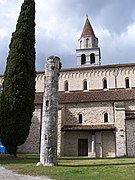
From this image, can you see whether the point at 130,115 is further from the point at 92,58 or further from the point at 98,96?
the point at 92,58

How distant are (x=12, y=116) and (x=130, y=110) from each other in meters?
15.3

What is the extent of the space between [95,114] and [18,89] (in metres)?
12.2

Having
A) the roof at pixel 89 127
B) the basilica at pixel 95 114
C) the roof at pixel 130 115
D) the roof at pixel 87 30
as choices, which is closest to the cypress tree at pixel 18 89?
the basilica at pixel 95 114

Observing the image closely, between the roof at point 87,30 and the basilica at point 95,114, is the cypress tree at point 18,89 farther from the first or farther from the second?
the roof at point 87,30

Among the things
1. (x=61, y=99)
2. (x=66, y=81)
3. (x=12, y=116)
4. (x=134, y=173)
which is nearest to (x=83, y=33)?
(x=66, y=81)

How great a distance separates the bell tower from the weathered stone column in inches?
1192

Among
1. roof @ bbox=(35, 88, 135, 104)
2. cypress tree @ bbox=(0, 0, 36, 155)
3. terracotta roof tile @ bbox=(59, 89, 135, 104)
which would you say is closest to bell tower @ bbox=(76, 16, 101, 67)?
roof @ bbox=(35, 88, 135, 104)

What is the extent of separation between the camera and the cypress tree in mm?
21844

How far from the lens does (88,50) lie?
158ft

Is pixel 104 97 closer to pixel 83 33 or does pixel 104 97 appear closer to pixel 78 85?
pixel 78 85

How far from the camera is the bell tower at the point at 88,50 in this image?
47.8 m

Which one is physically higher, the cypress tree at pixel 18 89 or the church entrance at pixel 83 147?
the cypress tree at pixel 18 89

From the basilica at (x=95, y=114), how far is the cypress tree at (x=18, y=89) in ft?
24.8

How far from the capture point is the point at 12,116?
861 inches
